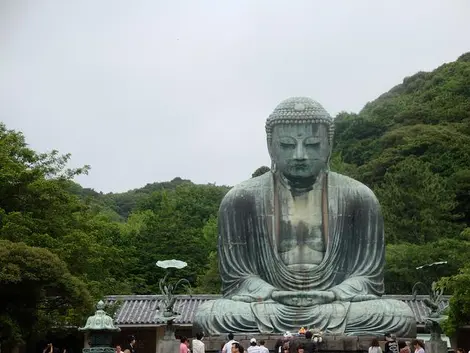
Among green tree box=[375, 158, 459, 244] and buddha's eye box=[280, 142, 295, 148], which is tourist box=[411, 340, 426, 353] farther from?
green tree box=[375, 158, 459, 244]

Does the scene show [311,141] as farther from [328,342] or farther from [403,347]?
[403,347]

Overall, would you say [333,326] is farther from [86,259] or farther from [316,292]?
[86,259]

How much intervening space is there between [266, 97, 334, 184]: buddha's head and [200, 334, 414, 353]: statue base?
2695 millimetres

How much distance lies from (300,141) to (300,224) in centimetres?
124

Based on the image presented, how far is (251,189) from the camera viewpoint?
46.5 feet

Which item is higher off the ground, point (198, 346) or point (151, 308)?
point (151, 308)

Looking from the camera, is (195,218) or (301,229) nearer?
(301,229)

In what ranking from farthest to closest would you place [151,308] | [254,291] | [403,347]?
Answer: [151,308]
[254,291]
[403,347]

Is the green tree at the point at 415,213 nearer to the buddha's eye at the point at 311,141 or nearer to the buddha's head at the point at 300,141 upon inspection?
the buddha's head at the point at 300,141

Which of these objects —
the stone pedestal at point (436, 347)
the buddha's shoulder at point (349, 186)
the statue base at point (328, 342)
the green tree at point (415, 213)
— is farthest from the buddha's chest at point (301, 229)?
the green tree at point (415, 213)

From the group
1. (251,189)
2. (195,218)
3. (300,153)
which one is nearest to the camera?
(300,153)

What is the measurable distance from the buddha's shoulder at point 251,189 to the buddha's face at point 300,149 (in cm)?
29

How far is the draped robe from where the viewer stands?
1275 centimetres

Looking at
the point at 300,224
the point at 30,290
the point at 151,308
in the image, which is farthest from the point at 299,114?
the point at 151,308
